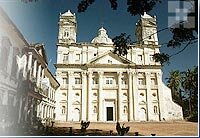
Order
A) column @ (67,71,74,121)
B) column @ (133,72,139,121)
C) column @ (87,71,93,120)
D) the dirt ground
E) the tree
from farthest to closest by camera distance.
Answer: column @ (133,72,139,121), column @ (87,71,93,120), column @ (67,71,74,121), the dirt ground, the tree

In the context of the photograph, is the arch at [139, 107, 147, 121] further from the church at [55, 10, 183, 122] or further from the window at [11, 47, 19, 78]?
the window at [11, 47, 19, 78]

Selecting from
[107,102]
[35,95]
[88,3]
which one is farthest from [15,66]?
[107,102]

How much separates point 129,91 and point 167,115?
15.0 ft

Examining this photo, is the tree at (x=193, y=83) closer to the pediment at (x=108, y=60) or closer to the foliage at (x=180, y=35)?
the foliage at (x=180, y=35)

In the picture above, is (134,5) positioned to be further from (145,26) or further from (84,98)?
(84,98)

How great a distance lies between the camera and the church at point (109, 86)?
23938mm

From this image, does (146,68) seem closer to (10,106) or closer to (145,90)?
(145,90)

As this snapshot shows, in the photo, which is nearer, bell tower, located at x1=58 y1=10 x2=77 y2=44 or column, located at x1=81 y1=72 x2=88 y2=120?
column, located at x1=81 y1=72 x2=88 y2=120

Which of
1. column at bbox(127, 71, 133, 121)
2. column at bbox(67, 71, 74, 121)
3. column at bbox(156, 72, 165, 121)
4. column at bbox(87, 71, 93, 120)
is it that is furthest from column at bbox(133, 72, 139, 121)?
column at bbox(67, 71, 74, 121)

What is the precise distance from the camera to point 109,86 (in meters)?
24.8

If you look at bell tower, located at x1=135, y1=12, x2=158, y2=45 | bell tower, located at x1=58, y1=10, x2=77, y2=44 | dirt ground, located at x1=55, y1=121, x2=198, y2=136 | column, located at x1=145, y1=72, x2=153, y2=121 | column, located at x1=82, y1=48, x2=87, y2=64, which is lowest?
dirt ground, located at x1=55, y1=121, x2=198, y2=136

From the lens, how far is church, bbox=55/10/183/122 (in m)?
23.9

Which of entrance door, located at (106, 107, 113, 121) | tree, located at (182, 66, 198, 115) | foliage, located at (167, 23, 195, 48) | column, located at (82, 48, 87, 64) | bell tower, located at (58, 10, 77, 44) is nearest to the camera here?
foliage, located at (167, 23, 195, 48)

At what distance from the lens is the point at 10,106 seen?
8625 millimetres
